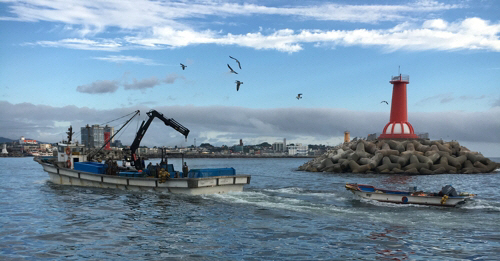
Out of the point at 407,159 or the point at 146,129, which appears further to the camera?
the point at 407,159

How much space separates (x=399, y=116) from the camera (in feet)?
234

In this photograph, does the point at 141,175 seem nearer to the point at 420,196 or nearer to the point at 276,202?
the point at 276,202

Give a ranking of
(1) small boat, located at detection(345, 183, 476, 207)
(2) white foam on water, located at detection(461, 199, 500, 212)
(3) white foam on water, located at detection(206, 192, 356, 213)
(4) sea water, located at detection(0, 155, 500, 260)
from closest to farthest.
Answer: (4) sea water, located at detection(0, 155, 500, 260) → (3) white foam on water, located at detection(206, 192, 356, 213) → (2) white foam on water, located at detection(461, 199, 500, 212) → (1) small boat, located at detection(345, 183, 476, 207)

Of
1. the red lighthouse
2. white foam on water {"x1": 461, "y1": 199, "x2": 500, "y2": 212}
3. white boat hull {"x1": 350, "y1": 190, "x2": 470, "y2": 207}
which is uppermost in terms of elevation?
the red lighthouse

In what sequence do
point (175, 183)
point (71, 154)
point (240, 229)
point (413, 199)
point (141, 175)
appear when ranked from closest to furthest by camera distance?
point (240, 229) < point (413, 199) < point (175, 183) < point (141, 175) < point (71, 154)

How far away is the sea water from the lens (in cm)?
1422

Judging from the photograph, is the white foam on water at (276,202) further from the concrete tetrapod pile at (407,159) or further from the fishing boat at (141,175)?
the concrete tetrapod pile at (407,159)

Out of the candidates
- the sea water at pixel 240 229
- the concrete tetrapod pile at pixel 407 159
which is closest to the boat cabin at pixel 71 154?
the sea water at pixel 240 229

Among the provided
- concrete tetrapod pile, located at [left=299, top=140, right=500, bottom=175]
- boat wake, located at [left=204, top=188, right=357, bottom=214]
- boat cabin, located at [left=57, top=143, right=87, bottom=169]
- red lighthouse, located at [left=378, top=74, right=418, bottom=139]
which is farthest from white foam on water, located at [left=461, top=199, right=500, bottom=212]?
red lighthouse, located at [left=378, top=74, right=418, bottom=139]

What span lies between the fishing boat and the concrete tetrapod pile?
33.4 m

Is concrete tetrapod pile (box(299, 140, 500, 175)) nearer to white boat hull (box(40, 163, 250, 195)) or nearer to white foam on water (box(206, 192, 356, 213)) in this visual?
white boat hull (box(40, 163, 250, 195))

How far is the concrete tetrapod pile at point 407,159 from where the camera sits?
58594mm

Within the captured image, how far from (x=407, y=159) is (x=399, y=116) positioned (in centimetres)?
1387

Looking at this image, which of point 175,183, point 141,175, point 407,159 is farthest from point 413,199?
point 407,159
